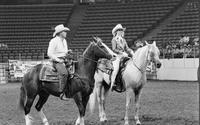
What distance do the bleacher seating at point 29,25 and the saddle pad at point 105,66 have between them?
22.4m

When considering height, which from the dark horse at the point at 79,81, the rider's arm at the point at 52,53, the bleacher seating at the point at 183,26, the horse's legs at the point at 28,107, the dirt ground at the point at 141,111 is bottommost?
the dirt ground at the point at 141,111

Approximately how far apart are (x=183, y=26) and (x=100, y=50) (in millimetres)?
26254

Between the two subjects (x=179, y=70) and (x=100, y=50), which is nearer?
(x=100, y=50)

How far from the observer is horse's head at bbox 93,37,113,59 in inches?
412

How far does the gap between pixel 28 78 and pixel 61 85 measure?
2.66 feet

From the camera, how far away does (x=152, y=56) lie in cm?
1102

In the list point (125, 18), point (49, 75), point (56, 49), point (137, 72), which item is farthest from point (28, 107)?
point (125, 18)

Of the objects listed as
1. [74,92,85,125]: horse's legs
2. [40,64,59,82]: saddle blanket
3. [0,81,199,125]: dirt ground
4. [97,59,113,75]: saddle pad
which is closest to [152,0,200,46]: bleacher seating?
[0,81,199,125]: dirt ground

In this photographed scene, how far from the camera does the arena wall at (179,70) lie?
25672 millimetres

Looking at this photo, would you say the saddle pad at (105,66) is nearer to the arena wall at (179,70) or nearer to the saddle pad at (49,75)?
the saddle pad at (49,75)

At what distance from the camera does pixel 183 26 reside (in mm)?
35938

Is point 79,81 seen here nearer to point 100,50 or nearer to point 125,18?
point 100,50

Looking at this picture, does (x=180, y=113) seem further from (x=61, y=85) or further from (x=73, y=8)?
(x=73, y=8)

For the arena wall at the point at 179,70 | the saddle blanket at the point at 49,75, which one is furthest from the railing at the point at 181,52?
the saddle blanket at the point at 49,75
